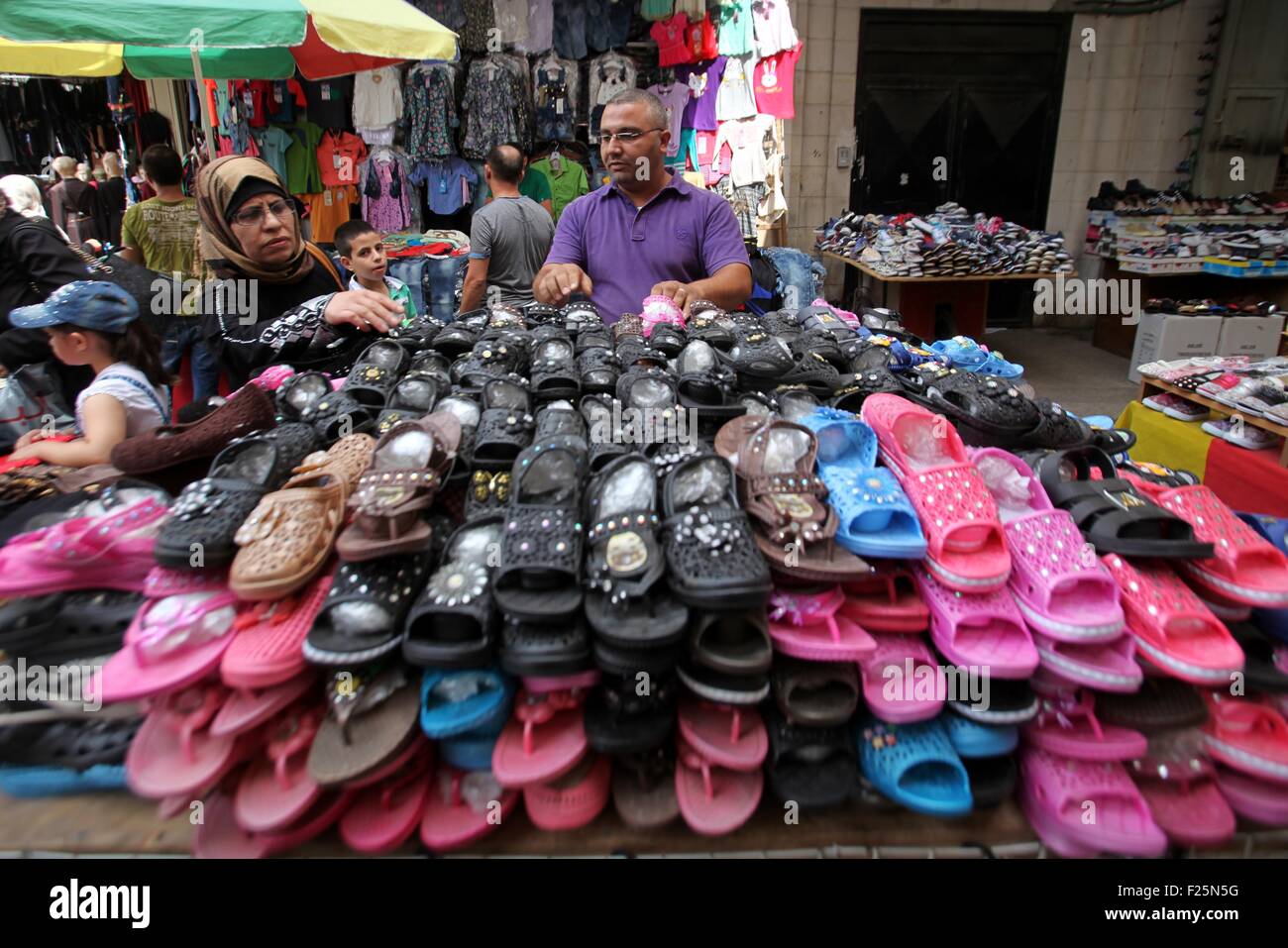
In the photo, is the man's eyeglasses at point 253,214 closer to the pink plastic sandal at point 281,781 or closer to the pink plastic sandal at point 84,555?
the pink plastic sandal at point 84,555

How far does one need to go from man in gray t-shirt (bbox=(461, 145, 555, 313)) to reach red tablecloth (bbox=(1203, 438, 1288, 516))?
3.84 m

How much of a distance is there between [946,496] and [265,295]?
2.43 metres

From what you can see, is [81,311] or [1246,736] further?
[81,311]

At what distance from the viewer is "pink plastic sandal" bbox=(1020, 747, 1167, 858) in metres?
1.09

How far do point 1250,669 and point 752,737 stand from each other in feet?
2.82

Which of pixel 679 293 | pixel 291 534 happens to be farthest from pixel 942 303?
pixel 291 534

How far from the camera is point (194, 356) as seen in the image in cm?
253

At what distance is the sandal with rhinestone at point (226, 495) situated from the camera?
111cm

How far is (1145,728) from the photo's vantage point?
44.8 inches

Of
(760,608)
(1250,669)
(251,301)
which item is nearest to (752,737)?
(760,608)

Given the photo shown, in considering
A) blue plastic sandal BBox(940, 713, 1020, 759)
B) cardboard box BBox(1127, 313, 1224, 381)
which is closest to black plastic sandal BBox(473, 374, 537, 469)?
blue plastic sandal BBox(940, 713, 1020, 759)

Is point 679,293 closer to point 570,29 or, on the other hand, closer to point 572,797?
point 572,797

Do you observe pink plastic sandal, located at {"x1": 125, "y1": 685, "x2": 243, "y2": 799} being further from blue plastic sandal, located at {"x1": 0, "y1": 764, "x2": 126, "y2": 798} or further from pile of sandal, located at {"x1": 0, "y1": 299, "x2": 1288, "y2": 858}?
blue plastic sandal, located at {"x1": 0, "y1": 764, "x2": 126, "y2": 798}

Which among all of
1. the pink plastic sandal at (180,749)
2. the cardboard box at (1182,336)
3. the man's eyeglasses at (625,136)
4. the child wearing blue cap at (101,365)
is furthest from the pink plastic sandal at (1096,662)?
the cardboard box at (1182,336)
